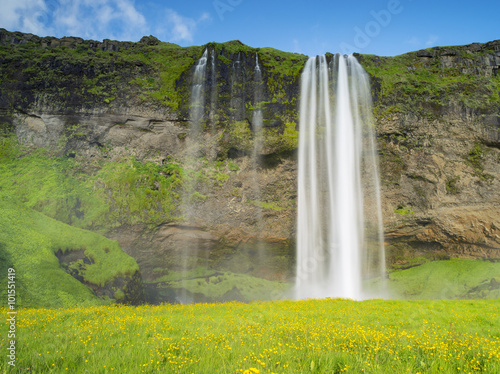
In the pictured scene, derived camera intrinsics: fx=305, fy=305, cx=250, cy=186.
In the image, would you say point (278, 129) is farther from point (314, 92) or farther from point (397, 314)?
point (397, 314)

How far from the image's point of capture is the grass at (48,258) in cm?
1583

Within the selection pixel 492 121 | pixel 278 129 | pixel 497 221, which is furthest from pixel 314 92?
pixel 497 221

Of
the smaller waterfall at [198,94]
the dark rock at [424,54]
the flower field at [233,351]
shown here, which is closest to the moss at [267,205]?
the smaller waterfall at [198,94]

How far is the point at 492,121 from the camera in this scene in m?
30.0

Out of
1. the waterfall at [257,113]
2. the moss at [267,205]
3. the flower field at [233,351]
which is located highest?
the waterfall at [257,113]

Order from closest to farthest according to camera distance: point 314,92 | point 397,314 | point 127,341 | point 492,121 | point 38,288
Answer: point 127,341, point 397,314, point 38,288, point 492,121, point 314,92

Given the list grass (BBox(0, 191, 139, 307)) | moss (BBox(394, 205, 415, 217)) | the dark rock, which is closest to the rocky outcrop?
grass (BBox(0, 191, 139, 307))

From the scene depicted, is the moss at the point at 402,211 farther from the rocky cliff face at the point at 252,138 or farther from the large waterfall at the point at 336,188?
the large waterfall at the point at 336,188

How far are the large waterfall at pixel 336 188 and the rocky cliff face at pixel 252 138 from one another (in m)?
1.20

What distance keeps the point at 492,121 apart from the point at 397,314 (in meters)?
27.6

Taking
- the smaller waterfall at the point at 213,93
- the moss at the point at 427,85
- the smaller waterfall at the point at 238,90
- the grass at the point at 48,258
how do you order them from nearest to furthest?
the grass at the point at 48,258 < the moss at the point at 427,85 < the smaller waterfall at the point at 238,90 < the smaller waterfall at the point at 213,93

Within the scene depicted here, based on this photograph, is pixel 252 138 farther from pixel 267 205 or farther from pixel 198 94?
pixel 198 94

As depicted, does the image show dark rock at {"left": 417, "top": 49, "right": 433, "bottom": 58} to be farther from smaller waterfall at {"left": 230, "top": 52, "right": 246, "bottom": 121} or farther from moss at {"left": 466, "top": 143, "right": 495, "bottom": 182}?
smaller waterfall at {"left": 230, "top": 52, "right": 246, "bottom": 121}

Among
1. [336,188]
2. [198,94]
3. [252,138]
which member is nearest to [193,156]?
[252,138]
